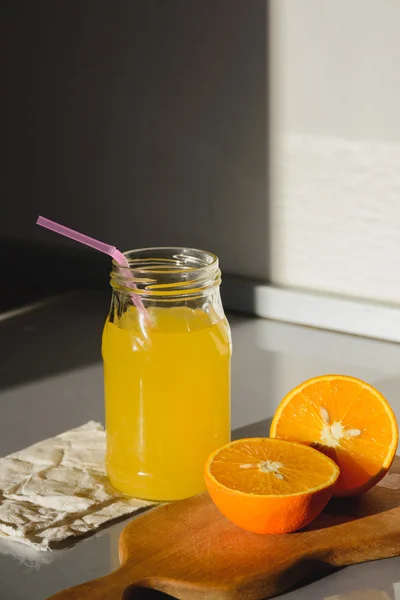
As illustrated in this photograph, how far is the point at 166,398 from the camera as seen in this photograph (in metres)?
0.87

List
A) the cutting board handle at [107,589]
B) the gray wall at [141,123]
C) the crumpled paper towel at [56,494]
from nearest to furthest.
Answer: the cutting board handle at [107,589] → the crumpled paper towel at [56,494] → the gray wall at [141,123]

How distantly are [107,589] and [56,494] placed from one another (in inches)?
7.8

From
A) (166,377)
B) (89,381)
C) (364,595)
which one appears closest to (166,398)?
(166,377)

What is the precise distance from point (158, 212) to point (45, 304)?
0.84ft

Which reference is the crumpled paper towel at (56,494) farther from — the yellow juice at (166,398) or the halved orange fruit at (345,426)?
the halved orange fruit at (345,426)

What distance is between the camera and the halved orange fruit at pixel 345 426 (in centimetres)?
84

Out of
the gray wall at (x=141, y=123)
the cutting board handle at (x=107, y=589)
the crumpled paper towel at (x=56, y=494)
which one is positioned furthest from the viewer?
the gray wall at (x=141, y=123)

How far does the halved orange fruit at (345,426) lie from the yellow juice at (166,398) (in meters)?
0.07

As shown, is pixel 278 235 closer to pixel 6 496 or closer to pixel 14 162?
pixel 14 162

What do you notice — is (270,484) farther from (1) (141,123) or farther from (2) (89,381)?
(1) (141,123)

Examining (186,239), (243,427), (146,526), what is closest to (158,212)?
(186,239)

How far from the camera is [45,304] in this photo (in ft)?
5.38

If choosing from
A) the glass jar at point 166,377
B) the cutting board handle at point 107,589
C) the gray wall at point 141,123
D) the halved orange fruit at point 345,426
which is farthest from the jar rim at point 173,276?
the gray wall at point 141,123

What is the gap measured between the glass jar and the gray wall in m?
0.70
